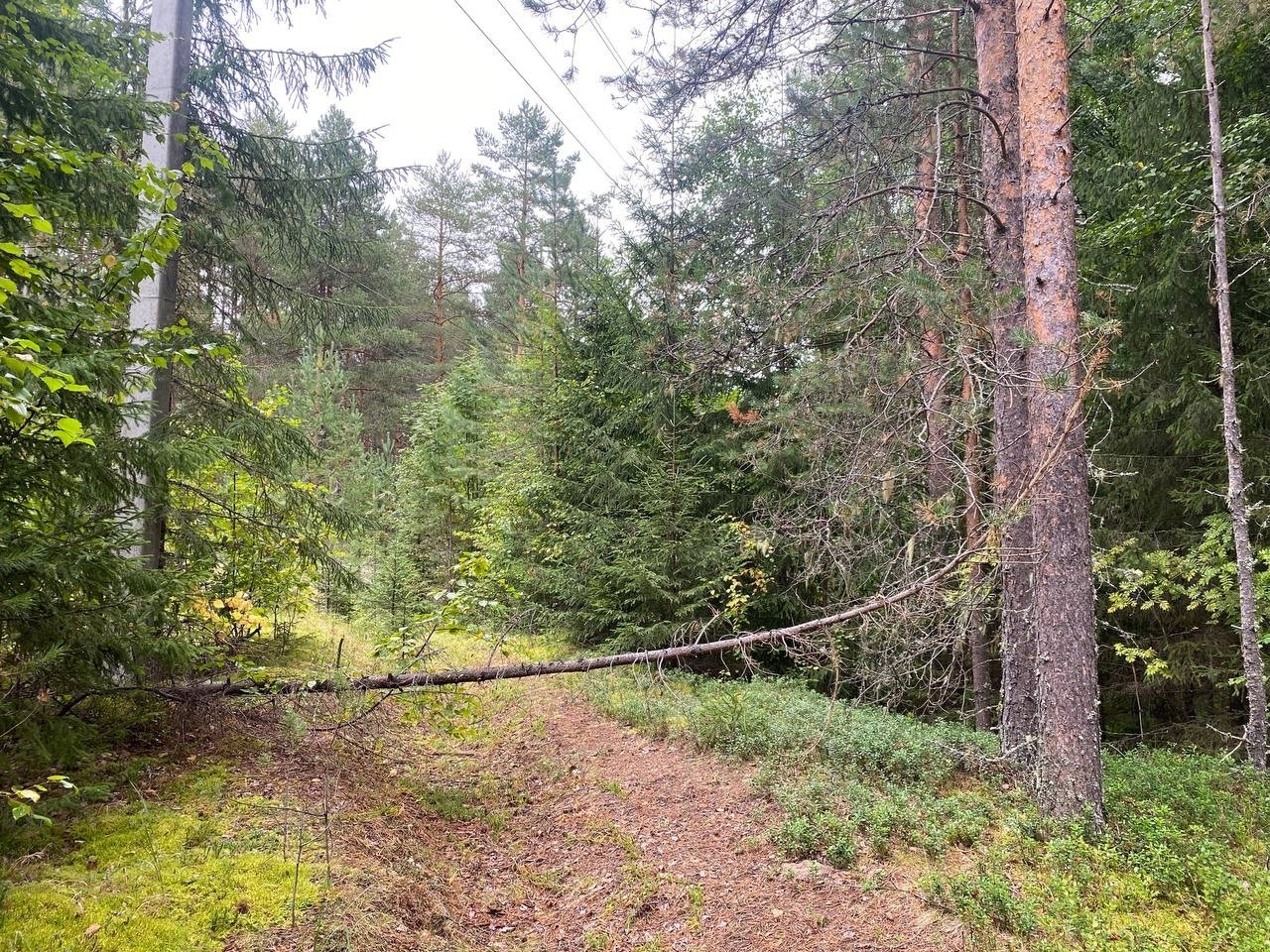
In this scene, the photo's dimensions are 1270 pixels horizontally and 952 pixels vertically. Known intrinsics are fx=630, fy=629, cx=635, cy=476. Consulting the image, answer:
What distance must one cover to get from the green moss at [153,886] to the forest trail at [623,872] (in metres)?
0.62

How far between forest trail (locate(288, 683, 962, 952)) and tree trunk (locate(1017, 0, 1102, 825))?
1465 millimetres

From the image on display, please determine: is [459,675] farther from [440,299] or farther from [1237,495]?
[440,299]

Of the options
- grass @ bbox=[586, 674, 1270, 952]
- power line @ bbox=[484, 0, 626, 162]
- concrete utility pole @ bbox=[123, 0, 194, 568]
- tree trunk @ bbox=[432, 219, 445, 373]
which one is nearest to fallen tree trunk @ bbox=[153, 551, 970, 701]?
grass @ bbox=[586, 674, 1270, 952]

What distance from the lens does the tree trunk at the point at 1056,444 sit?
4.31m

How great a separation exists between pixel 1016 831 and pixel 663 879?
2432 mm

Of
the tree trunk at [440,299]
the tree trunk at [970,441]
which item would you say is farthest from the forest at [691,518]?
the tree trunk at [440,299]

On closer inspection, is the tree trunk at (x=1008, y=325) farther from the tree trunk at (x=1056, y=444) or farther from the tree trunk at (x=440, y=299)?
the tree trunk at (x=440, y=299)

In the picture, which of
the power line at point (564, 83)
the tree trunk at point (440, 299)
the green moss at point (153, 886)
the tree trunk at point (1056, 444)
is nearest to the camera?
the green moss at point (153, 886)

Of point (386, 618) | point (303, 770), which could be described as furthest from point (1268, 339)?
point (386, 618)

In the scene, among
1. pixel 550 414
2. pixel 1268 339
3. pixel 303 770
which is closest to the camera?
pixel 303 770

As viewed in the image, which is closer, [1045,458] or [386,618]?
[1045,458]

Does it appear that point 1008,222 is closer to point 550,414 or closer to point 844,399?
point 844,399

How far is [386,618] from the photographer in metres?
11.0

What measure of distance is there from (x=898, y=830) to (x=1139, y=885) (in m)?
1.36
